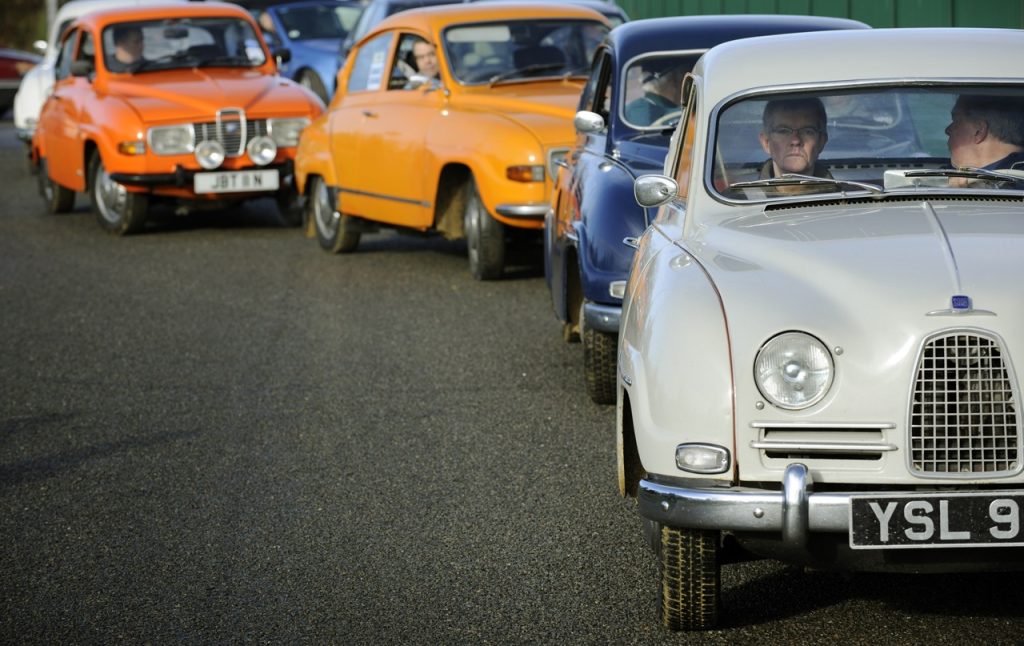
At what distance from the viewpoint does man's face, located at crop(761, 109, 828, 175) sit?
5.55 m

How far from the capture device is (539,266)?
12383 millimetres

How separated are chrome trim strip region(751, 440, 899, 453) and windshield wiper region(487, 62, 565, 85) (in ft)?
25.7

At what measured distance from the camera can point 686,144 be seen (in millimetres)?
5918

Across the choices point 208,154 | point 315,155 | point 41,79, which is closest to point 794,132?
point 315,155

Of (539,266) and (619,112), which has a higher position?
(619,112)

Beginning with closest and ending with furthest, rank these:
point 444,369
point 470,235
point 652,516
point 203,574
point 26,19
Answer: point 652,516 < point 203,574 < point 444,369 < point 470,235 < point 26,19

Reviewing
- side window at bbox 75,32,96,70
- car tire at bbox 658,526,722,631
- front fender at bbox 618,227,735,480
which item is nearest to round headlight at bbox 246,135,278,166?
side window at bbox 75,32,96,70

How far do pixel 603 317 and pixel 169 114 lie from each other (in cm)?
775

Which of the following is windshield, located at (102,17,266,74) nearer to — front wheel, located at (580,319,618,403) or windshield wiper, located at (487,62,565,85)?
windshield wiper, located at (487,62,565,85)

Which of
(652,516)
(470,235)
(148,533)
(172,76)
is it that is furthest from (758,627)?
(172,76)

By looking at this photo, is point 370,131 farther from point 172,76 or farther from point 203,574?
point 203,574

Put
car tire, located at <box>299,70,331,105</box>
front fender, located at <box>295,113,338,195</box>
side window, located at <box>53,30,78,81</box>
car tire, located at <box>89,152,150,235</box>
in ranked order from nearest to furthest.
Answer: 1. front fender, located at <box>295,113,338,195</box>
2. car tire, located at <box>89,152,150,235</box>
3. side window, located at <box>53,30,78,81</box>
4. car tire, located at <box>299,70,331,105</box>

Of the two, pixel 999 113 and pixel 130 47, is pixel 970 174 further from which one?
pixel 130 47

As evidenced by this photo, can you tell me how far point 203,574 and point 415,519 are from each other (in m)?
0.86
